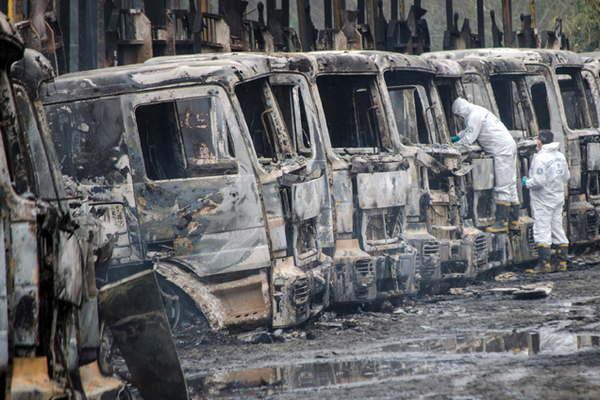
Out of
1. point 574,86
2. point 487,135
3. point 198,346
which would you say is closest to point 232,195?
point 198,346

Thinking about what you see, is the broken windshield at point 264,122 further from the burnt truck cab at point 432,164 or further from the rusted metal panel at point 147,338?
the rusted metal panel at point 147,338

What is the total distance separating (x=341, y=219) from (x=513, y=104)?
537cm

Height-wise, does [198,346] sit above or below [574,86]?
below

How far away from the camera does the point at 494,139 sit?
607 inches

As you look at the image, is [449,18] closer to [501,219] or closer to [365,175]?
[501,219]

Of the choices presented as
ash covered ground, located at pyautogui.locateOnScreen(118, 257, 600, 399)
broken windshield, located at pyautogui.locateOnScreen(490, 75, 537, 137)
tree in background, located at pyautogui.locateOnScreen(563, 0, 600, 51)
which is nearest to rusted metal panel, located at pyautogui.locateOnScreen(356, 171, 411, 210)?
ash covered ground, located at pyautogui.locateOnScreen(118, 257, 600, 399)

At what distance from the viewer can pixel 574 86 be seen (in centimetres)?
1797

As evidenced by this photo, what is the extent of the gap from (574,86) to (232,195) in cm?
874

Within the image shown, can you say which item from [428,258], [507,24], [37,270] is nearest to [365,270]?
[428,258]

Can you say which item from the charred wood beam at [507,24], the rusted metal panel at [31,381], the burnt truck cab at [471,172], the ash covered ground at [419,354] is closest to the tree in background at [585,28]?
the charred wood beam at [507,24]

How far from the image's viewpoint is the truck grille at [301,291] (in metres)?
10.8

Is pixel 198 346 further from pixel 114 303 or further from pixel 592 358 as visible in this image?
pixel 114 303

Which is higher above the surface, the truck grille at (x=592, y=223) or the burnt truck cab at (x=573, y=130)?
the burnt truck cab at (x=573, y=130)

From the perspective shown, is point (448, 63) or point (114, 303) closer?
point (114, 303)
